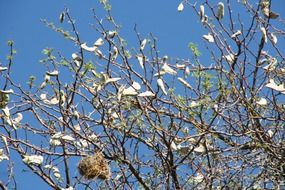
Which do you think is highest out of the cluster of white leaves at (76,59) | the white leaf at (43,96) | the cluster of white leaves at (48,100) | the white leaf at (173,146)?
the cluster of white leaves at (76,59)

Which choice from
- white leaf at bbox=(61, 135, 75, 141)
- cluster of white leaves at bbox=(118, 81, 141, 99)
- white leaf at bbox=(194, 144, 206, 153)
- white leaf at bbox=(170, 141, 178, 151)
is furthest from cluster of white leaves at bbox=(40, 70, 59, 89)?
white leaf at bbox=(194, 144, 206, 153)

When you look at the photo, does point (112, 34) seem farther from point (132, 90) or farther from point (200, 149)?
point (200, 149)

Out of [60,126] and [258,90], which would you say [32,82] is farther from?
[258,90]

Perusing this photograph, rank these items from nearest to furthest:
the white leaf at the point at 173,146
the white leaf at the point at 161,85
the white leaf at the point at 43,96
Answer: the white leaf at the point at 161,85 → the white leaf at the point at 173,146 → the white leaf at the point at 43,96

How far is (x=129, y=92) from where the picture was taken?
2.55m

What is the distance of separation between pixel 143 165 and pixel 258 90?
0.72 metres

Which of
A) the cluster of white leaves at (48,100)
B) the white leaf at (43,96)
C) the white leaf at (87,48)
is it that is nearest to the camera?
the white leaf at (87,48)

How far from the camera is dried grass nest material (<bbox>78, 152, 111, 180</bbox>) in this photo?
262cm

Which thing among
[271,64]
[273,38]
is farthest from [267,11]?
[271,64]

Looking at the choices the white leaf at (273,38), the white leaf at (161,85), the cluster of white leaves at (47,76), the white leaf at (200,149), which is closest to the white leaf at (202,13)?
the white leaf at (273,38)

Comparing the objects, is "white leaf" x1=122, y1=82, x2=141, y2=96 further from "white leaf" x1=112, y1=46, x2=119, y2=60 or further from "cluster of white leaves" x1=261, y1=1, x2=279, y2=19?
"cluster of white leaves" x1=261, y1=1, x2=279, y2=19

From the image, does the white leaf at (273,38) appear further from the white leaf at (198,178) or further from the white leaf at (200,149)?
the white leaf at (198,178)

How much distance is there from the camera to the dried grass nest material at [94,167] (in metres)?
2.62

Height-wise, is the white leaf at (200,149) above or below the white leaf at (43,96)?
below
